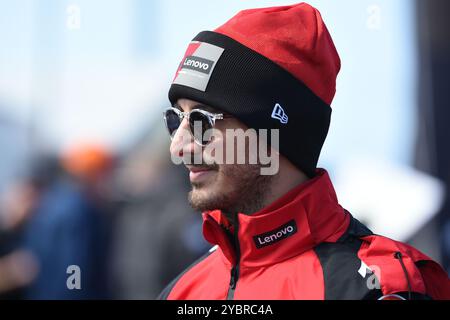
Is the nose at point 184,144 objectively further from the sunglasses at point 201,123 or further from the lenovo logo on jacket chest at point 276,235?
the lenovo logo on jacket chest at point 276,235

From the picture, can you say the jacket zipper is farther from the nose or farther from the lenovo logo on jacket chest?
the nose

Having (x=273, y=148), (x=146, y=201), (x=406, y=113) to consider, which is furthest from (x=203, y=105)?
(x=146, y=201)

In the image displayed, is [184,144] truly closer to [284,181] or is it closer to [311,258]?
[284,181]

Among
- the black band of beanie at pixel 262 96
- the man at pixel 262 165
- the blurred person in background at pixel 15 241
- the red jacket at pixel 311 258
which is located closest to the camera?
the red jacket at pixel 311 258

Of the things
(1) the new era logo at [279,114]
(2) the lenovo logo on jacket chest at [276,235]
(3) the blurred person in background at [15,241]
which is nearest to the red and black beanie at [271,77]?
(1) the new era logo at [279,114]

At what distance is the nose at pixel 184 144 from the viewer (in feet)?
8.98

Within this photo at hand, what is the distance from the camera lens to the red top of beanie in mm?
2754

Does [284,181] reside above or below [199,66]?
below

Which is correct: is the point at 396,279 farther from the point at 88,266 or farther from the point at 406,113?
the point at 88,266

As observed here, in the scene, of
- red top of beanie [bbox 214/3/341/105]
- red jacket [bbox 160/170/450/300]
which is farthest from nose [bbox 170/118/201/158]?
red top of beanie [bbox 214/3/341/105]

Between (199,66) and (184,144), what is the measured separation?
289 millimetres

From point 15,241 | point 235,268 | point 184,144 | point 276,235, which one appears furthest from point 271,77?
point 15,241

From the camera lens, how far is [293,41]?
276cm

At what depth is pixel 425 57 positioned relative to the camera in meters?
4.79
